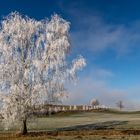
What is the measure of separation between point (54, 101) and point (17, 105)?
14.8 feet

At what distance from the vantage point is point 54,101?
5469 cm

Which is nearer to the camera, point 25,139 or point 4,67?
point 25,139

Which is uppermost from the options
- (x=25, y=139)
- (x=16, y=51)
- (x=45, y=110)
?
(x=16, y=51)

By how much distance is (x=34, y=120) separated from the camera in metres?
56.4

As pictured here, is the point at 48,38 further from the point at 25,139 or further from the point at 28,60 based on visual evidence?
the point at 25,139

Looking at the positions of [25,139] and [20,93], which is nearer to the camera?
[25,139]

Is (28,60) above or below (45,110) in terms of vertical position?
above

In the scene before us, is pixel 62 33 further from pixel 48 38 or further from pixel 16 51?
pixel 16 51

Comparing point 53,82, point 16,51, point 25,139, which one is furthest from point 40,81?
point 25,139

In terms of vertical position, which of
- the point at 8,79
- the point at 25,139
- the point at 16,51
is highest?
the point at 16,51

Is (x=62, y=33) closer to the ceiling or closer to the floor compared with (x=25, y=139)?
closer to the ceiling

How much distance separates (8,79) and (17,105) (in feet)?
10.9

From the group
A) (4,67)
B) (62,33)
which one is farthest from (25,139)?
(62,33)

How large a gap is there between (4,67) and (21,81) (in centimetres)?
266
